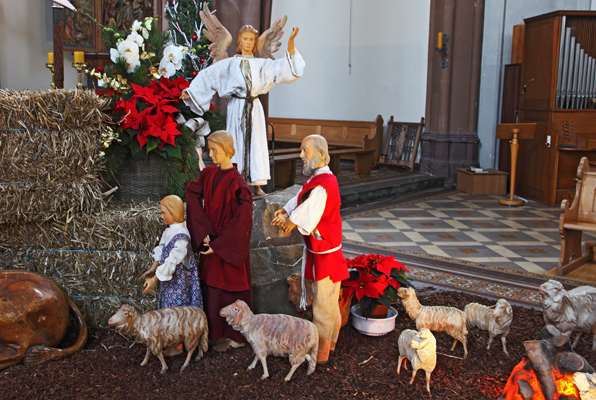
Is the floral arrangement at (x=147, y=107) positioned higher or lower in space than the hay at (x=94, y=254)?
higher

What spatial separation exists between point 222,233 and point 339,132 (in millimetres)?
9089

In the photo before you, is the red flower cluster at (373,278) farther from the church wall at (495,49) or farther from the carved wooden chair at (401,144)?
the church wall at (495,49)

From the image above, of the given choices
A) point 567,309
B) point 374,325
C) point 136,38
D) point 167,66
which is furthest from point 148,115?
point 567,309

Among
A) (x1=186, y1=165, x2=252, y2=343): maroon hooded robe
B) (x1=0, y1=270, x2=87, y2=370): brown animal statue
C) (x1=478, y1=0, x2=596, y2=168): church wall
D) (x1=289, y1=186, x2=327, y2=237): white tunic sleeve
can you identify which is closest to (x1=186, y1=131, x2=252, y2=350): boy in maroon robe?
(x1=186, y1=165, x2=252, y2=343): maroon hooded robe

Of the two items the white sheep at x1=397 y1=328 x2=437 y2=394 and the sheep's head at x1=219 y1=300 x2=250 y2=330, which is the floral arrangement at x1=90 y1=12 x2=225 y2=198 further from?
the white sheep at x1=397 y1=328 x2=437 y2=394

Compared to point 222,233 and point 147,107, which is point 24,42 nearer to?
point 147,107

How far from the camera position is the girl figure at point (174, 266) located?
3.18 m

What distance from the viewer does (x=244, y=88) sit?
14.1 feet

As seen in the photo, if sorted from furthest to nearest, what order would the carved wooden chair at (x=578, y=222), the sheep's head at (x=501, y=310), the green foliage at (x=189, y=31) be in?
the carved wooden chair at (x=578, y=222) → the green foliage at (x=189, y=31) → the sheep's head at (x=501, y=310)

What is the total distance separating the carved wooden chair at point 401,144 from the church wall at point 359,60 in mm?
318

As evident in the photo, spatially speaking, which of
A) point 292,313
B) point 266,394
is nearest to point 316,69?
point 292,313

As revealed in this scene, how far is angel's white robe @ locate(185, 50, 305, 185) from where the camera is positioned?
4211 millimetres

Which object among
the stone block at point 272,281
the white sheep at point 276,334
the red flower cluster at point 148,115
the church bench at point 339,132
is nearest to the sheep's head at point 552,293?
the white sheep at point 276,334

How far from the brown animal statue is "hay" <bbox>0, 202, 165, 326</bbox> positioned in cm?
30
